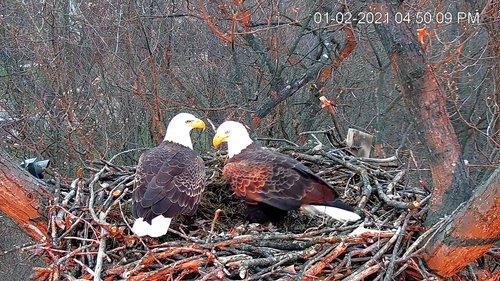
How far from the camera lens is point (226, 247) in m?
2.61

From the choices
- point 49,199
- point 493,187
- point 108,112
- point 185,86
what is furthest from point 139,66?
point 493,187

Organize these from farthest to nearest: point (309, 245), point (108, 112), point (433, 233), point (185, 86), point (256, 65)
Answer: point (108, 112)
point (185, 86)
point (256, 65)
point (309, 245)
point (433, 233)

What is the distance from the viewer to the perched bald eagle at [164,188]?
2.77m

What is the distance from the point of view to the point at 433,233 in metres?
2.28

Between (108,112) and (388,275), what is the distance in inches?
217

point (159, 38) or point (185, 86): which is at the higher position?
point (159, 38)

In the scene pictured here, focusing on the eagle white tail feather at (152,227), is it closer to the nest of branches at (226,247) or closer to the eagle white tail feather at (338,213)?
the nest of branches at (226,247)

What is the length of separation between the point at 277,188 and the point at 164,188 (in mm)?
644

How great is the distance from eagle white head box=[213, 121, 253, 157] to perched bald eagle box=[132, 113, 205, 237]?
1.04 ft

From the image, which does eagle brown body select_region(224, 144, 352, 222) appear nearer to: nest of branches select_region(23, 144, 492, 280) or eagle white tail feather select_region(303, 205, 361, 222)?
eagle white tail feather select_region(303, 205, 361, 222)

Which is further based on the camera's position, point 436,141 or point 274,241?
point 274,241

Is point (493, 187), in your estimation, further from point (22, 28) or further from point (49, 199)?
point (22, 28)

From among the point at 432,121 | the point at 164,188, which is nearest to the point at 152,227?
the point at 164,188

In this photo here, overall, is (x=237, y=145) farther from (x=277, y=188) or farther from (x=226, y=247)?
(x=226, y=247)
